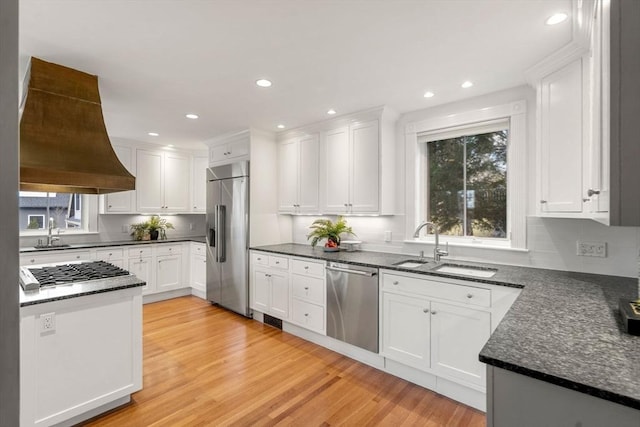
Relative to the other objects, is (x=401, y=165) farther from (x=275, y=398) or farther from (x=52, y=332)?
(x=52, y=332)

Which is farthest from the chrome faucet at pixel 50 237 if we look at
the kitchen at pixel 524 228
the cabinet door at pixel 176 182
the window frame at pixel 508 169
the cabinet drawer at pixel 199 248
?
the window frame at pixel 508 169

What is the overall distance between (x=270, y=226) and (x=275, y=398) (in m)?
2.41

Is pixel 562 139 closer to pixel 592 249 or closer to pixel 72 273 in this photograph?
pixel 592 249

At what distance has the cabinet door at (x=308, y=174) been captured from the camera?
3980 mm

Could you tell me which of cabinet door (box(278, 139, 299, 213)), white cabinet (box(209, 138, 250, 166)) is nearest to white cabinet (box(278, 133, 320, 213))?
cabinet door (box(278, 139, 299, 213))

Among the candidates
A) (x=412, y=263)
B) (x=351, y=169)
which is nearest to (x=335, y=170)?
(x=351, y=169)

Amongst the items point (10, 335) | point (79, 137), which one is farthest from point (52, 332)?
point (10, 335)

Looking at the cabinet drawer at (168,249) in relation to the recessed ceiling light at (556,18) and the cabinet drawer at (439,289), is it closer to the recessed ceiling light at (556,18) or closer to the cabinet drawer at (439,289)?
the cabinet drawer at (439,289)

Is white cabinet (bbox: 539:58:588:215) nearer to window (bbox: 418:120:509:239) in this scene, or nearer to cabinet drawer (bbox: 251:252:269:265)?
window (bbox: 418:120:509:239)

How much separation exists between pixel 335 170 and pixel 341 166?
99 mm

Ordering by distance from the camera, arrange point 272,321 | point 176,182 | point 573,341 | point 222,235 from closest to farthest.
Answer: point 573,341, point 272,321, point 222,235, point 176,182

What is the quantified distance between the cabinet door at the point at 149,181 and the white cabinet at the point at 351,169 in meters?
3.08

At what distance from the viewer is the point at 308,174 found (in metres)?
4.07

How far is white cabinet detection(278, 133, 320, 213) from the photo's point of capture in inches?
158
